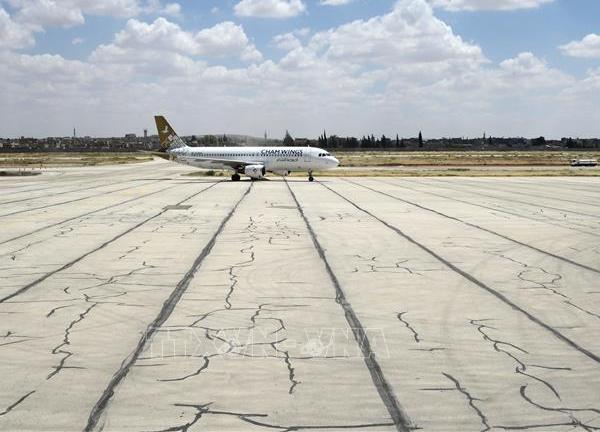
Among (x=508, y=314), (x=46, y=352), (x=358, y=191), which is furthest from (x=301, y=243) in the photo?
(x=358, y=191)

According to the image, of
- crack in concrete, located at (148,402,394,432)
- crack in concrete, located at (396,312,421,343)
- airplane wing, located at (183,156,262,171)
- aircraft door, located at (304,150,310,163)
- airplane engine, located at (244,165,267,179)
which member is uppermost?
aircraft door, located at (304,150,310,163)

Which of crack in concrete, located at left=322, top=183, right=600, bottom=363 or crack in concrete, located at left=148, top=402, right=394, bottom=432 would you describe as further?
crack in concrete, located at left=322, top=183, right=600, bottom=363

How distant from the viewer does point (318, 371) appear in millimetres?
7664

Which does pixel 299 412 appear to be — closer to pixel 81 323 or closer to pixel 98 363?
pixel 98 363

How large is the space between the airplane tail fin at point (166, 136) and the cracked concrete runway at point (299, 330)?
44.0m

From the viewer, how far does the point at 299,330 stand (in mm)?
9484

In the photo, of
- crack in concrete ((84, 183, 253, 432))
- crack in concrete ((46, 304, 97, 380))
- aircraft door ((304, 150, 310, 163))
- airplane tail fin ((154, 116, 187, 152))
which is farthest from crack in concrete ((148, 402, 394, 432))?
airplane tail fin ((154, 116, 187, 152))

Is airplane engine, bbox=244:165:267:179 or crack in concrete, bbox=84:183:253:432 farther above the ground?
airplane engine, bbox=244:165:267:179

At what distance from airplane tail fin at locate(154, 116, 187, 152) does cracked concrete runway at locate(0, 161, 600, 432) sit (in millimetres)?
43959

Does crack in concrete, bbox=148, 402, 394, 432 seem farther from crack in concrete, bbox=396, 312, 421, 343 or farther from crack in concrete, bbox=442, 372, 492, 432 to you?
crack in concrete, bbox=396, 312, 421, 343

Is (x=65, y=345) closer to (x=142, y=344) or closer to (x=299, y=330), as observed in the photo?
(x=142, y=344)

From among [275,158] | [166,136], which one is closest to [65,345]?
[275,158]

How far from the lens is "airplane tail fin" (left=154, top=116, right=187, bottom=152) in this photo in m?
64.8

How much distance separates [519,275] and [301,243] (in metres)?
6.79
